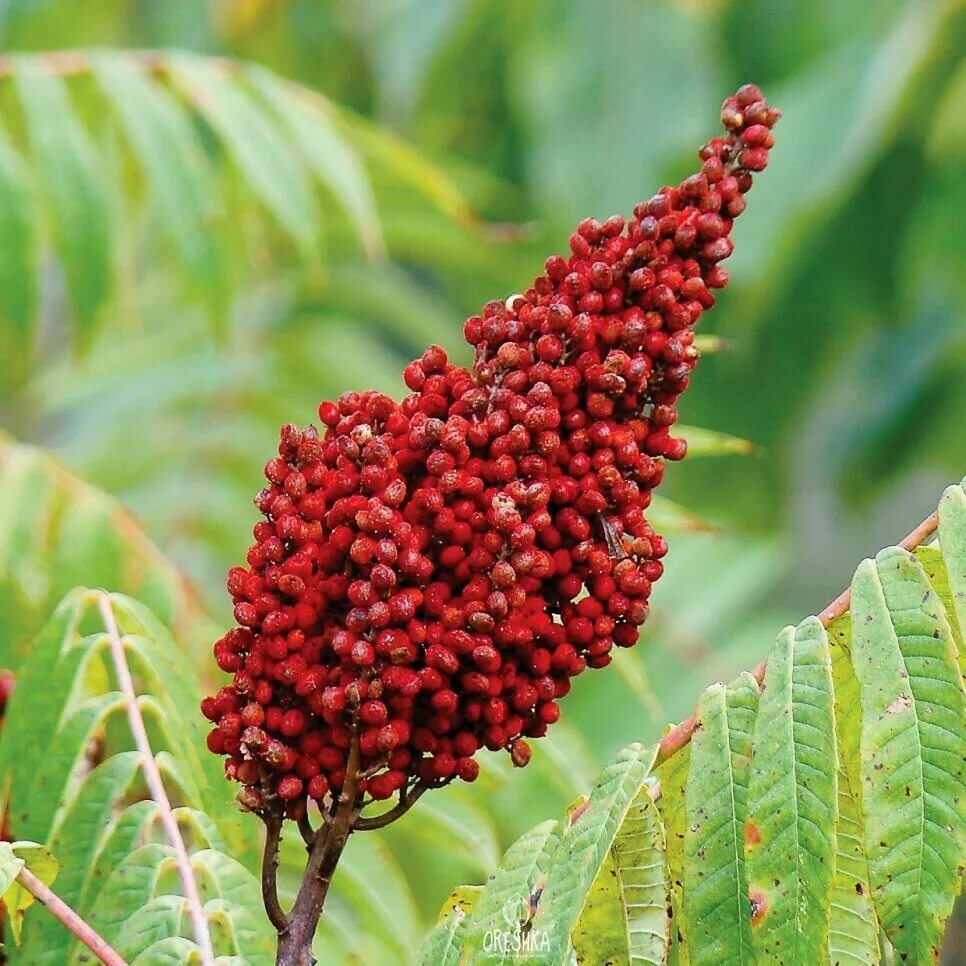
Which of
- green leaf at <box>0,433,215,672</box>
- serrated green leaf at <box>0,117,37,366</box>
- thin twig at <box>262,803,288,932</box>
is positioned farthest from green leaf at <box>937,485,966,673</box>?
serrated green leaf at <box>0,117,37,366</box>

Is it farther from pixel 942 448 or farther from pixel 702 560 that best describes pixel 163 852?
pixel 942 448

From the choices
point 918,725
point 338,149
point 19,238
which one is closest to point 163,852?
point 918,725

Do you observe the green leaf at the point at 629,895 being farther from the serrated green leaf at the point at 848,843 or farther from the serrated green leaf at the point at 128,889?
the serrated green leaf at the point at 128,889

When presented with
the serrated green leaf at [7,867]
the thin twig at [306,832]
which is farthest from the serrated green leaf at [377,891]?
the serrated green leaf at [7,867]

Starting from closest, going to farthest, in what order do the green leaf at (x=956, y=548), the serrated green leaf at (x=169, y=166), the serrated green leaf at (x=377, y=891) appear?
the green leaf at (x=956, y=548)
the serrated green leaf at (x=377, y=891)
the serrated green leaf at (x=169, y=166)

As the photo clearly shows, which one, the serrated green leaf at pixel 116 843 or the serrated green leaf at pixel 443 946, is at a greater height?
the serrated green leaf at pixel 116 843

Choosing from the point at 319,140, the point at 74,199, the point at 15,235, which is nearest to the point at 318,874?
the point at 15,235

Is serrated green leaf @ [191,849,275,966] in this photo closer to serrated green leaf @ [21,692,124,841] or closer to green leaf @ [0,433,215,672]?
serrated green leaf @ [21,692,124,841]
